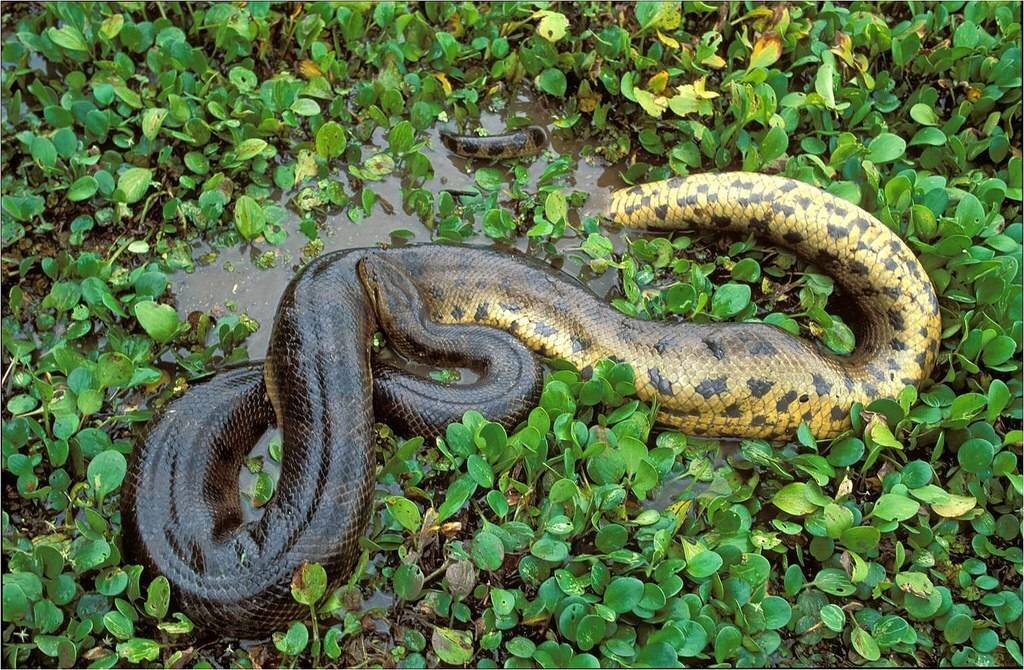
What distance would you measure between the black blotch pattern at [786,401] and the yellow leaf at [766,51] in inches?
103

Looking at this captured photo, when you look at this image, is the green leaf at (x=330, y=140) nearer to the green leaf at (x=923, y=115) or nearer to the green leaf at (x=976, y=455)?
the green leaf at (x=923, y=115)

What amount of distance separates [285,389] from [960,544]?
3881 millimetres

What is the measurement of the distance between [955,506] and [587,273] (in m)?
2.64

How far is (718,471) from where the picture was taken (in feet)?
18.6

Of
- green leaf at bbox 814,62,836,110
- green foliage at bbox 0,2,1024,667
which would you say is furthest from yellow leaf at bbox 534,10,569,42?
green leaf at bbox 814,62,836,110

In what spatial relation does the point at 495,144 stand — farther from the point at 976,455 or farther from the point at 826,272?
the point at 976,455

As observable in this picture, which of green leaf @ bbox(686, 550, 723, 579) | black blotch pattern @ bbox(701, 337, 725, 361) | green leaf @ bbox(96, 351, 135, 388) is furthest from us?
black blotch pattern @ bbox(701, 337, 725, 361)

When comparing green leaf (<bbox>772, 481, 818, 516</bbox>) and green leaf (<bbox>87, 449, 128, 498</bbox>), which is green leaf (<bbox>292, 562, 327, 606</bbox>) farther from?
green leaf (<bbox>772, 481, 818, 516</bbox>)

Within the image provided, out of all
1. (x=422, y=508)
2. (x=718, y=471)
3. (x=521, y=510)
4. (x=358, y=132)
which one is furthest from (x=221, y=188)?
(x=718, y=471)

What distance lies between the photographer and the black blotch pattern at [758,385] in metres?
5.58

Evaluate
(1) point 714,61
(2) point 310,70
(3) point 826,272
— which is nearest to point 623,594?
(3) point 826,272

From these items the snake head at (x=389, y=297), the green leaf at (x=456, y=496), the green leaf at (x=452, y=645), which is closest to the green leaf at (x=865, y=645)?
the green leaf at (x=452, y=645)

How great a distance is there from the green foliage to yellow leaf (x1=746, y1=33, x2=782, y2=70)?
28mm

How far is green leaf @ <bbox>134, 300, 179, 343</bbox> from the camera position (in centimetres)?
566
